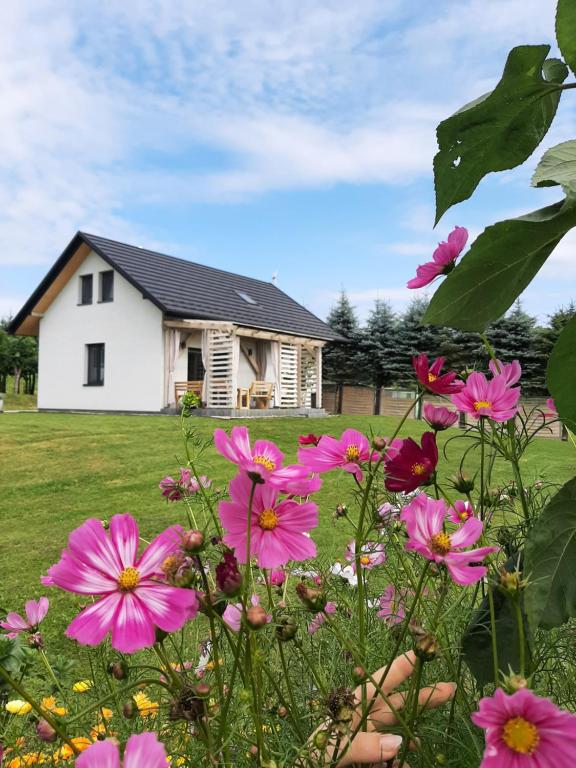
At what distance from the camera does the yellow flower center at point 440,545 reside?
50cm

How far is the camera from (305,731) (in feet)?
2.27

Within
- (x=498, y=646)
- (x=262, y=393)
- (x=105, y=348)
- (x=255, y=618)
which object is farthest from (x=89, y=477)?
(x=105, y=348)

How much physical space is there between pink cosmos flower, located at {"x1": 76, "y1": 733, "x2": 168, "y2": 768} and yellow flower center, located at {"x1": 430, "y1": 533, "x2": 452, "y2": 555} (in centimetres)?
25

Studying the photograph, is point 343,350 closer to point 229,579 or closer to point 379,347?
point 379,347

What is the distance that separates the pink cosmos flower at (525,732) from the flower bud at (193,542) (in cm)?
22

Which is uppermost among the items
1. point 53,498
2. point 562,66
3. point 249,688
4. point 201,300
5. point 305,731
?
point 201,300

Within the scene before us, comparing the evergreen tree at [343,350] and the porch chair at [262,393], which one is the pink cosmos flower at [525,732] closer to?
the porch chair at [262,393]

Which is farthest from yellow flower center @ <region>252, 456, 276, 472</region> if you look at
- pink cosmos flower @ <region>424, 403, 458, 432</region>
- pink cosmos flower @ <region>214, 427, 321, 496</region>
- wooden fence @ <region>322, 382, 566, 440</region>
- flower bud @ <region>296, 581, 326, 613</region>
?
wooden fence @ <region>322, 382, 566, 440</region>

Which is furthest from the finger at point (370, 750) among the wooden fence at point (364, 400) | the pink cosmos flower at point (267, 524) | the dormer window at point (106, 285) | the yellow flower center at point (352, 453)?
the wooden fence at point (364, 400)

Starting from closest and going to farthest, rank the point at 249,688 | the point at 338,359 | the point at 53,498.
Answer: the point at 249,688, the point at 53,498, the point at 338,359

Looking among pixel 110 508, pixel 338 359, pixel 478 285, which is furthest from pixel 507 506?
pixel 338 359

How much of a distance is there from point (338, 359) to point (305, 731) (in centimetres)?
2342

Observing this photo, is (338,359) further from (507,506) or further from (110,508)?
(507,506)

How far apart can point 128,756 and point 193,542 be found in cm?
15
